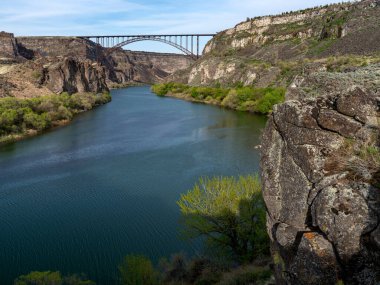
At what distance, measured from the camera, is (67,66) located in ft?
204

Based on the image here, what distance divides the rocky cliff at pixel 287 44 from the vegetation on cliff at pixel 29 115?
26129mm

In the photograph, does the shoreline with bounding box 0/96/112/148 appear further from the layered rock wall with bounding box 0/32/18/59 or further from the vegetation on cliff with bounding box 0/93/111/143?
the layered rock wall with bounding box 0/32/18/59

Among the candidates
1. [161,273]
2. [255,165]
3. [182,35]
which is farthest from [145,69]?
[161,273]

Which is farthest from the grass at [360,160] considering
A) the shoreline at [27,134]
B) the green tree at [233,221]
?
the shoreline at [27,134]

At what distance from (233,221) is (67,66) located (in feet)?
186

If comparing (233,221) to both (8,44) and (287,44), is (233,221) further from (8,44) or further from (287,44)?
(8,44)

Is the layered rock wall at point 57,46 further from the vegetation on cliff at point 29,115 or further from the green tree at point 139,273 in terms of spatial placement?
the green tree at point 139,273

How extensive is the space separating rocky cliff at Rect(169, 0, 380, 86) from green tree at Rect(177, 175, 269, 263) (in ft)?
88.1

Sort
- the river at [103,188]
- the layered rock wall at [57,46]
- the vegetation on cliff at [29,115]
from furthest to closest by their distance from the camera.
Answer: the layered rock wall at [57,46]
the vegetation on cliff at [29,115]
the river at [103,188]

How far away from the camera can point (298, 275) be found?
497cm

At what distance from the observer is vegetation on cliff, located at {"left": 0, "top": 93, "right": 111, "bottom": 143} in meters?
33.4

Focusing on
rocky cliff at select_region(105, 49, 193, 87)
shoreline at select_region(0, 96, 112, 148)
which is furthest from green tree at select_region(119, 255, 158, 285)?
rocky cliff at select_region(105, 49, 193, 87)

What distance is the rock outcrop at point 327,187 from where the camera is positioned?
14.4 feet

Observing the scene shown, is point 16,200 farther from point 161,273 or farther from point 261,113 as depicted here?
point 261,113
